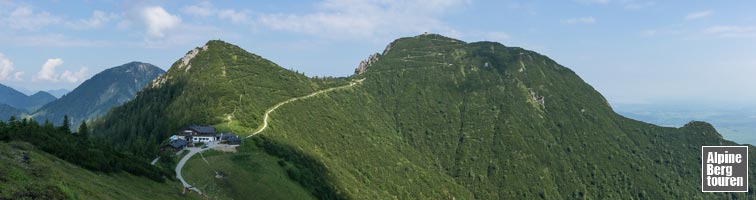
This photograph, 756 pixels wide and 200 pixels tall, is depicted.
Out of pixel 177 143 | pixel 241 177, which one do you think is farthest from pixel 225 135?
pixel 241 177

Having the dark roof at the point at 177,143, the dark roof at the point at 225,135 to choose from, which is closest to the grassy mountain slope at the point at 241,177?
the dark roof at the point at 225,135

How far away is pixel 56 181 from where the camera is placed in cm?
4353

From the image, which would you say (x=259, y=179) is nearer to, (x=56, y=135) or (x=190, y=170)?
(x=190, y=170)

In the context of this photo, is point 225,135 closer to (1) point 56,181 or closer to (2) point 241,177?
(2) point 241,177

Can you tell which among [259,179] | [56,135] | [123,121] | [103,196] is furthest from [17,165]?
[123,121]

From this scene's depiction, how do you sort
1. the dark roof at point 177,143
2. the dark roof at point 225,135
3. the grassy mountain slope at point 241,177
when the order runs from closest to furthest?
the grassy mountain slope at point 241,177 < the dark roof at point 177,143 < the dark roof at point 225,135

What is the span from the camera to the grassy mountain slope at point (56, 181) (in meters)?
38.6

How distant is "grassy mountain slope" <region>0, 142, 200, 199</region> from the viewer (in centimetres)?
3860

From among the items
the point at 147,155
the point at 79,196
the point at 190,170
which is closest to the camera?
the point at 79,196

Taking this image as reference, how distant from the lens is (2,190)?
117 ft

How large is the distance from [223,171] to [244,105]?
88.2m

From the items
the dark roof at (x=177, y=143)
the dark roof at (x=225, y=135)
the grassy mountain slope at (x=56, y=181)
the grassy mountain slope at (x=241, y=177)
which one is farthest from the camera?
the dark roof at (x=225, y=135)

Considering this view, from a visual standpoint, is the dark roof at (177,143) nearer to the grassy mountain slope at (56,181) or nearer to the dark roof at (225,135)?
the dark roof at (225,135)

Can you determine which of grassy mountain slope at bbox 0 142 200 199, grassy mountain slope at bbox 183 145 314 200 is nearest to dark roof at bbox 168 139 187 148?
grassy mountain slope at bbox 183 145 314 200
